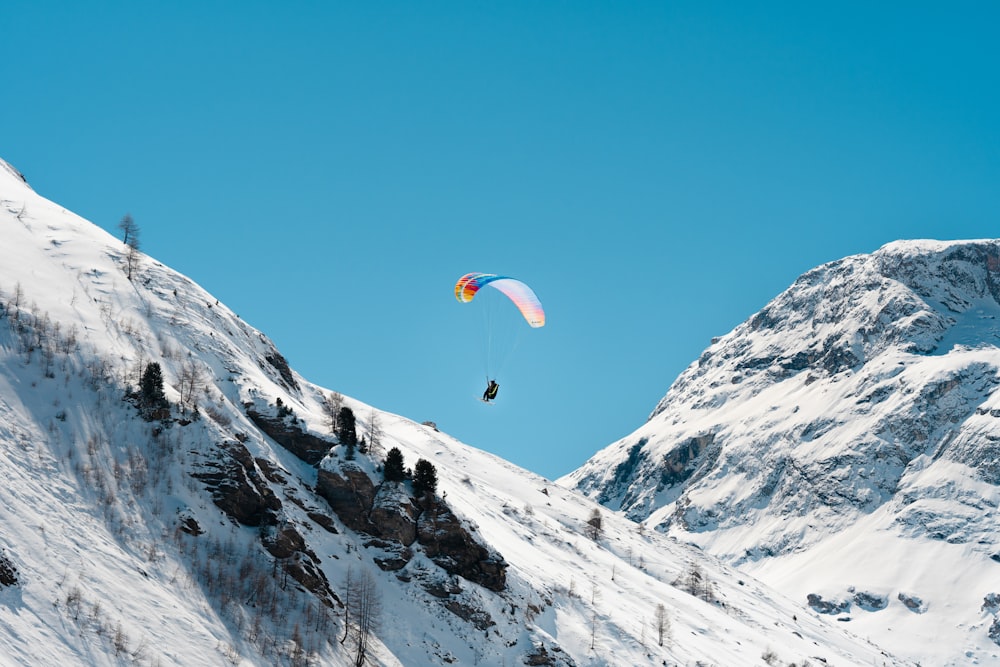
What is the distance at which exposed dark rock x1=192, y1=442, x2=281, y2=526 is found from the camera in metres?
68.0

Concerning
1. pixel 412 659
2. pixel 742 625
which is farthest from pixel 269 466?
pixel 742 625

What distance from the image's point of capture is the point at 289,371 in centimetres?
10150

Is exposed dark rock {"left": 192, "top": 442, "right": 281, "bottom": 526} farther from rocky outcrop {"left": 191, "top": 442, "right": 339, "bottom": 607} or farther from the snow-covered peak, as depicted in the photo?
the snow-covered peak

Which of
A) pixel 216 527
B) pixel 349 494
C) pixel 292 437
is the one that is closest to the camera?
pixel 216 527

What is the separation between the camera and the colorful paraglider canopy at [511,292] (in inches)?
3002

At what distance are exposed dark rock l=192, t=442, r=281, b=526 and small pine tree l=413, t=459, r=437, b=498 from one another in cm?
1197

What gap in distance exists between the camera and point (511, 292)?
77.0 meters

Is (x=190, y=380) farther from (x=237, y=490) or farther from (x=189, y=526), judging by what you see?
(x=189, y=526)

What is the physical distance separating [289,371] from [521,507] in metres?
29.5

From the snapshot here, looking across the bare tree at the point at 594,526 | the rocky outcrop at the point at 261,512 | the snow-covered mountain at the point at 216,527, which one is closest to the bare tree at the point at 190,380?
the snow-covered mountain at the point at 216,527

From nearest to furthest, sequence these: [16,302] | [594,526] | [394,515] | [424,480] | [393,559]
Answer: [16,302] < [393,559] < [394,515] < [424,480] < [594,526]

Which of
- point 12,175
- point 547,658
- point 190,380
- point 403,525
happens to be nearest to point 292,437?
point 190,380

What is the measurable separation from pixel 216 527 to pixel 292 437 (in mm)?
15360

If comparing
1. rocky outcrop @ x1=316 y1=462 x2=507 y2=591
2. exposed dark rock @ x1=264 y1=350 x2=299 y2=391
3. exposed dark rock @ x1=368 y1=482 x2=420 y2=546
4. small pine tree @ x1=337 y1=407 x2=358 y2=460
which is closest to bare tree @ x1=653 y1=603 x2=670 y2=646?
rocky outcrop @ x1=316 y1=462 x2=507 y2=591
